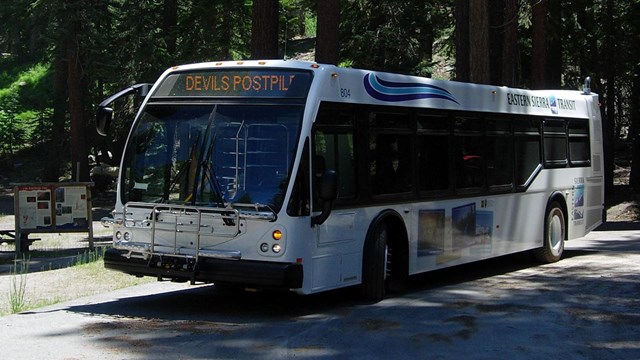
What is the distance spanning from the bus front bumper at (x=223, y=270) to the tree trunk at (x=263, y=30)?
30.0ft

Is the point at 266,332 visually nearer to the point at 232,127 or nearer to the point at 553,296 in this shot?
the point at 232,127

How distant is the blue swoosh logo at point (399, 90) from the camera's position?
10.9 metres

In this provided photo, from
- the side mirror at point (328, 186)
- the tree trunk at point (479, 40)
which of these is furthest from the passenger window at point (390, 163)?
the tree trunk at point (479, 40)

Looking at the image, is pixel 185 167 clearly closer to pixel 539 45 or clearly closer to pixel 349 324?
pixel 349 324

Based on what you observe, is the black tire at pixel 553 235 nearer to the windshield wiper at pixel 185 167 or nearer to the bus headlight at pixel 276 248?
the bus headlight at pixel 276 248

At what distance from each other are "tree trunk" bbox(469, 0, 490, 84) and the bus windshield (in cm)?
1236

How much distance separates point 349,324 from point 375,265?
4.92ft

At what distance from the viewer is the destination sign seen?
32.1 feet

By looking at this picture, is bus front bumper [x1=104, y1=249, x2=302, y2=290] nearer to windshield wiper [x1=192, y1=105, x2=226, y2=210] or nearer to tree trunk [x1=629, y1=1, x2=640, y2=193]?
windshield wiper [x1=192, y1=105, x2=226, y2=210]

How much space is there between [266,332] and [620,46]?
28.3m

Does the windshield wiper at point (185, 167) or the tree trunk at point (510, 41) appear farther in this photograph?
the tree trunk at point (510, 41)

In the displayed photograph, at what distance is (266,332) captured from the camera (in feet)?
29.5

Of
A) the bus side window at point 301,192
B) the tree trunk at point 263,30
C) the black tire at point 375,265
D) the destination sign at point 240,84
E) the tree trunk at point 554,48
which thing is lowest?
the black tire at point 375,265

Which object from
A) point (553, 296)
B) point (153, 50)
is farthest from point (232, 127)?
point (153, 50)
